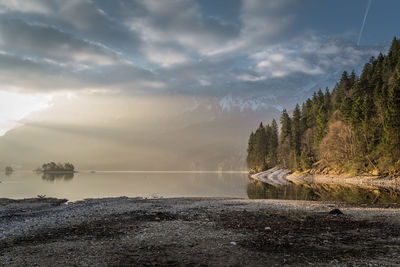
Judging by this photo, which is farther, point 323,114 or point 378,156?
point 323,114

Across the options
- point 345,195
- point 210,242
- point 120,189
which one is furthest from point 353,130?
point 210,242

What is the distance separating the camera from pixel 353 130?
66.2 m

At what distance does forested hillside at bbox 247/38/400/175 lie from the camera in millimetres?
→ 52219

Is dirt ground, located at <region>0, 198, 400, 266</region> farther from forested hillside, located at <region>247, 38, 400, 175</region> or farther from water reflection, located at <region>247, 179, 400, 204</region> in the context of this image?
forested hillside, located at <region>247, 38, 400, 175</region>

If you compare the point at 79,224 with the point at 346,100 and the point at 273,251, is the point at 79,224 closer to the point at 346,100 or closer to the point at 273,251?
the point at 273,251

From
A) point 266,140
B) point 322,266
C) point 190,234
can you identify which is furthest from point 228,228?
point 266,140

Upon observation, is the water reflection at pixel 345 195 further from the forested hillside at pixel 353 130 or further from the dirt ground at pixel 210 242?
the forested hillside at pixel 353 130

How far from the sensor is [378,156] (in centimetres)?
5862

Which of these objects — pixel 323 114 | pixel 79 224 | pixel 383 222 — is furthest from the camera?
pixel 323 114

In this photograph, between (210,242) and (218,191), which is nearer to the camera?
(210,242)

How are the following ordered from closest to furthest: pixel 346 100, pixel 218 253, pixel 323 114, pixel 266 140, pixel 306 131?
pixel 218 253 < pixel 346 100 < pixel 323 114 < pixel 306 131 < pixel 266 140

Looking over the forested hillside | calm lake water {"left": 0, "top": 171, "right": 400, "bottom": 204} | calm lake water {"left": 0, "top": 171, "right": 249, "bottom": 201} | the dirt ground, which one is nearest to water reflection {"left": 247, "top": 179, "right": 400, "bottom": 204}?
calm lake water {"left": 0, "top": 171, "right": 400, "bottom": 204}

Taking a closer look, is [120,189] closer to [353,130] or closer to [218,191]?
[218,191]

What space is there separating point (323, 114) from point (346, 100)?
17.5 m
